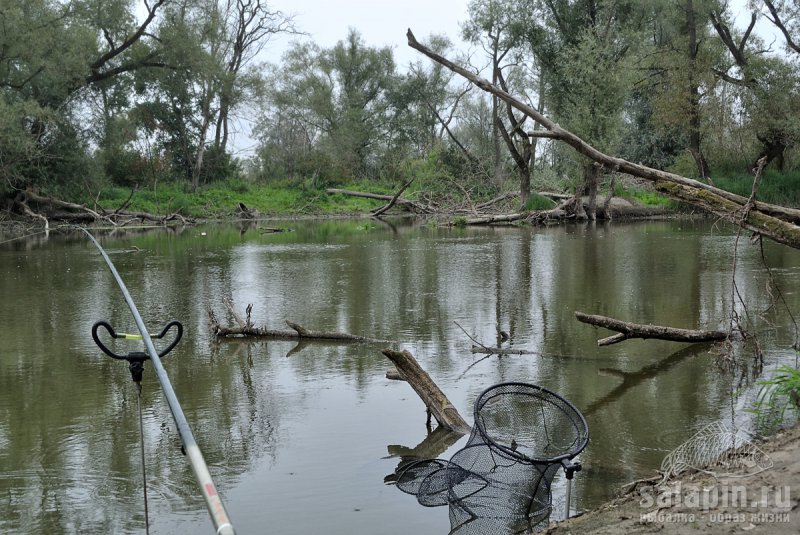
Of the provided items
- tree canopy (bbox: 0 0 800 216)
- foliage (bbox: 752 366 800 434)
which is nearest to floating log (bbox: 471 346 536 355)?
foliage (bbox: 752 366 800 434)

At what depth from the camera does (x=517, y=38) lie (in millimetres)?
34562

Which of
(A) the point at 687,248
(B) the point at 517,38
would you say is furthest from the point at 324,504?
(B) the point at 517,38

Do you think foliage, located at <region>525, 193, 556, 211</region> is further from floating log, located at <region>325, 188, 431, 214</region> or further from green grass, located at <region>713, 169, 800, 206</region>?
green grass, located at <region>713, 169, 800, 206</region>

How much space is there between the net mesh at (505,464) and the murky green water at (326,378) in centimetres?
16

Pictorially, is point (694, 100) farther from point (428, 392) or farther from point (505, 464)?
point (505, 464)

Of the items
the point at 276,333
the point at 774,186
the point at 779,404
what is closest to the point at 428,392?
the point at 779,404

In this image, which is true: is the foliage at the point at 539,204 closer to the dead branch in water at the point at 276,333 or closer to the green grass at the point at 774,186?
the green grass at the point at 774,186

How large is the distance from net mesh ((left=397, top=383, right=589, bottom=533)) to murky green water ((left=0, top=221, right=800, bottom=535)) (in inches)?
6.4

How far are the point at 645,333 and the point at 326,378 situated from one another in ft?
11.2

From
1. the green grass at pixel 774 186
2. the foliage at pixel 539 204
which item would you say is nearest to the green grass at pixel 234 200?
the foliage at pixel 539 204

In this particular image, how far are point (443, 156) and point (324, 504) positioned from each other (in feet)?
123

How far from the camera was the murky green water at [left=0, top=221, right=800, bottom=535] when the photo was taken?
5.10 metres

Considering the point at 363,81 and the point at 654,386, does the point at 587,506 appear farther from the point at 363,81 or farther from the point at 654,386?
the point at 363,81

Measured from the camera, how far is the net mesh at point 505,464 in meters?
4.61
